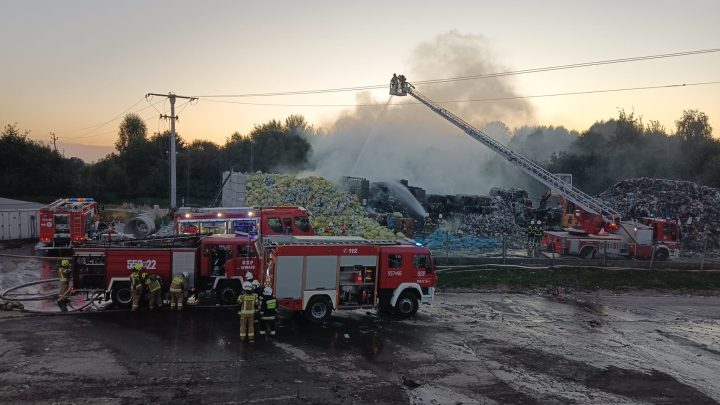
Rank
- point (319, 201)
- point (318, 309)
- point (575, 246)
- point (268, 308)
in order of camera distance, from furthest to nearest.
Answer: point (319, 201)
point (575, 246)
point (318, 309)
point (268, 308)

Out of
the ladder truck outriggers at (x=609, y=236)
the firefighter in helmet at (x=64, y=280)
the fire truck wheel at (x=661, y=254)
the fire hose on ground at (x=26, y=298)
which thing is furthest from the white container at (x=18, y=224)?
the fire truck wheel at (x=661, y=254)

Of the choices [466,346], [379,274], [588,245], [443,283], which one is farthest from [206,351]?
[588,245]

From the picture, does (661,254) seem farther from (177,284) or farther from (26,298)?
(26,298)

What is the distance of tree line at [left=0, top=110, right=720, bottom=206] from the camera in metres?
53.7

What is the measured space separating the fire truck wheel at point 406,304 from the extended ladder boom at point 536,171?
52.9 feet

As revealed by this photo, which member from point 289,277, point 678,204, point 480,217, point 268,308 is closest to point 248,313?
point 268,308

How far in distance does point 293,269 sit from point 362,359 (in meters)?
3.48

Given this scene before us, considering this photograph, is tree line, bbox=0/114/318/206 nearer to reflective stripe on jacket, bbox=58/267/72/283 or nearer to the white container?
the white container

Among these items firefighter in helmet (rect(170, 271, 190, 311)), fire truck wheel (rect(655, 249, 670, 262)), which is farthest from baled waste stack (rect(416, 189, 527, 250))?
firefighter in helmet (rect(170, 271, 190, 311))

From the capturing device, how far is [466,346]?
43.3ft

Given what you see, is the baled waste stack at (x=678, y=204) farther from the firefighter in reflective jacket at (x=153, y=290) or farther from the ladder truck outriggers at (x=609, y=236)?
the firefighter in reflective jacket at (x=153, y=290)

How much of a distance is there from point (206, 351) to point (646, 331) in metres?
12.9

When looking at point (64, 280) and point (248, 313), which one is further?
point (64, 280)

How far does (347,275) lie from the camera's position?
14852 millimetres
